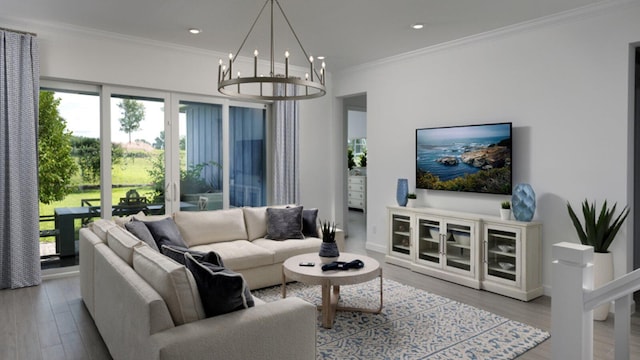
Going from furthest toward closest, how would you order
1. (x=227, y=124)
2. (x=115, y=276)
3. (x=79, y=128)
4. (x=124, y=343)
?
(x=227, y=124) < (x=79, y=128) < (x=115, y=276) < (x=124, y=343)

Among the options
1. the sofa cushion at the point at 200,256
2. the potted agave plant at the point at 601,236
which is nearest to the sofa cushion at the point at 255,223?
the sofa cushion at the point at 200,256

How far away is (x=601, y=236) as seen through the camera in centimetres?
357

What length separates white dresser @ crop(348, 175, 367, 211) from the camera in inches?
412

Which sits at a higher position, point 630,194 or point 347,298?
point 630,194

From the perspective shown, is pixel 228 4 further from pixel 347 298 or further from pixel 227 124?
pixel 347 298

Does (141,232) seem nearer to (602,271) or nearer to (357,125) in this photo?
(602,271)

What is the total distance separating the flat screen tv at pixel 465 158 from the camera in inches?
176

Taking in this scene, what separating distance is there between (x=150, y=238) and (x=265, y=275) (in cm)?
120

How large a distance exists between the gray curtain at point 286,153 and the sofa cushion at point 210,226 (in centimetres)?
149

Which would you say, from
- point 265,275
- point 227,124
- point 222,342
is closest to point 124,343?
point 222,342

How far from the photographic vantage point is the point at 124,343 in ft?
7.54

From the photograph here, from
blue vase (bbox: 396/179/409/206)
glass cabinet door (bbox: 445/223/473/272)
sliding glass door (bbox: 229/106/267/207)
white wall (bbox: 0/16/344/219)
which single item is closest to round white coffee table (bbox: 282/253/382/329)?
glass cabinet door (bbox: 445/223/473/272)

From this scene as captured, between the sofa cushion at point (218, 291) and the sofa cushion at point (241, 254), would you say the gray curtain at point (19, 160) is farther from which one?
the sofa cushion at point (218, 291)

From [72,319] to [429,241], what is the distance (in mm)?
3741
